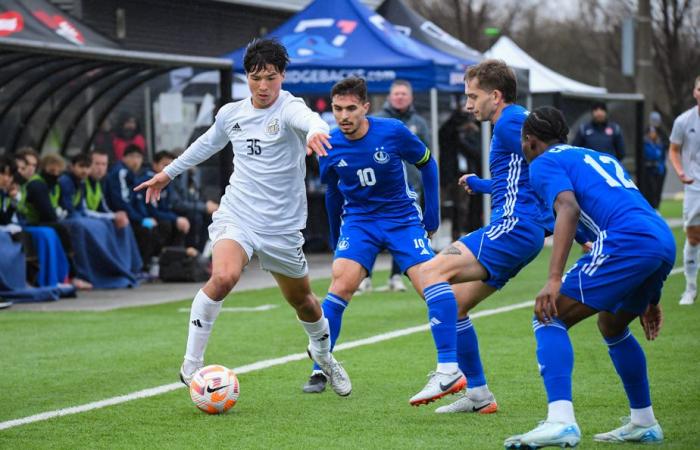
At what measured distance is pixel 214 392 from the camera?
7.52m

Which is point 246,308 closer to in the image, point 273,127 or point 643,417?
point 273,127

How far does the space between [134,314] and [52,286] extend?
2019 millimetres

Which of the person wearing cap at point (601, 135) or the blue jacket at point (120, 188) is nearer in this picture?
the blue jacket at point (120, 188)

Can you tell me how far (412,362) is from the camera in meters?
9.62

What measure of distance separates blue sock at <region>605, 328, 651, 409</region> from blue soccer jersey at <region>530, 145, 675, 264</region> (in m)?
0.55

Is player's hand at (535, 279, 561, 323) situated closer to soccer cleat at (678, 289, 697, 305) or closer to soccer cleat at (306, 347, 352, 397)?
soccer cleat at (306, 347, 352, 397)

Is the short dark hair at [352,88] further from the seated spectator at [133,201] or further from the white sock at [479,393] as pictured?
the seated spectator at [133,201]

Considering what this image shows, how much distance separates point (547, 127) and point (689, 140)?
7379 mm

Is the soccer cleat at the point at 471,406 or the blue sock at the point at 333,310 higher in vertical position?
the blue sock at the point at 333,310

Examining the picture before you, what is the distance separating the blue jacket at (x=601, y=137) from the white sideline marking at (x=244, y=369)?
8.79 metres

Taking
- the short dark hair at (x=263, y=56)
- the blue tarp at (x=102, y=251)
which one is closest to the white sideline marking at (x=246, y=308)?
the blue tarp at (x=102, y=251)

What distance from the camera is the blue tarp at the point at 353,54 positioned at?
1881 cm

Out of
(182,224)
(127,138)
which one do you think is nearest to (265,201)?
(182,224)

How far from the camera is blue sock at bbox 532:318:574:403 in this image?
239 inches
